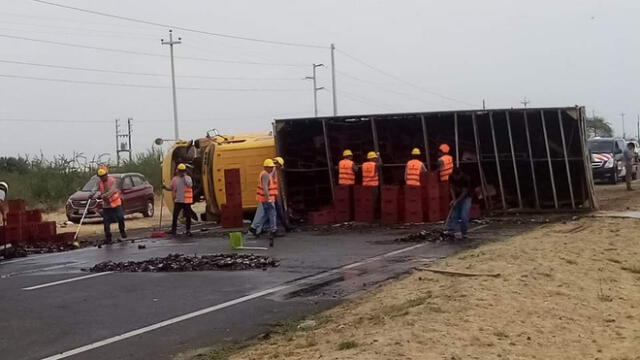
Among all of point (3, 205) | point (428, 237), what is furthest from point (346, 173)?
point (3, 205)

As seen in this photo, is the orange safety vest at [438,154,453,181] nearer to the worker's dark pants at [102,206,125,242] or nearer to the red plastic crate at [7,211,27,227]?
the worker's dark pants at [102,206,125,242]

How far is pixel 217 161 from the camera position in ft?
67.6

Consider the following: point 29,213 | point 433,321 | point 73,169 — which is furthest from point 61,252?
point 73,169

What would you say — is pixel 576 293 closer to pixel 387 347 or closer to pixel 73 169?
pixel 387 347

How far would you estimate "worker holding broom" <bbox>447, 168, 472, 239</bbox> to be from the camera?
14499mm

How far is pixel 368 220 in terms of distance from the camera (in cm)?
1894

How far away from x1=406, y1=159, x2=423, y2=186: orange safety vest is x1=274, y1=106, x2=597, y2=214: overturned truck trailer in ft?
7.31

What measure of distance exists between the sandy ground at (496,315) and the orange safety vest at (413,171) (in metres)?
6.95

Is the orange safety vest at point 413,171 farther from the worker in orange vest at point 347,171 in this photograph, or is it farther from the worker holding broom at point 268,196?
the worker holding broom at point 268,196

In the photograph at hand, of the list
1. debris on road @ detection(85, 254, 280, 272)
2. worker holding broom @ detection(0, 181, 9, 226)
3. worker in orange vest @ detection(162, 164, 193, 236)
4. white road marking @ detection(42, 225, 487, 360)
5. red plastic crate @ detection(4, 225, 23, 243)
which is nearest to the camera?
white road marking @ detection(42, 225, 487, 360)

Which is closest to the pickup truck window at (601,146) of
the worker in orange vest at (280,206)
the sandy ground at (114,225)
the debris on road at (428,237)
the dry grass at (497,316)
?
the sandy ground at (114,225)

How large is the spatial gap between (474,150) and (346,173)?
377 centimetres

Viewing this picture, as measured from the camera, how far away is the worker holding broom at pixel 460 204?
14.5 meters

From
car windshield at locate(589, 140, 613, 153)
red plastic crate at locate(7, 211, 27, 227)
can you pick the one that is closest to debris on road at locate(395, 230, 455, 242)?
red plastic crate at locate(7, 211, 27, 227)
